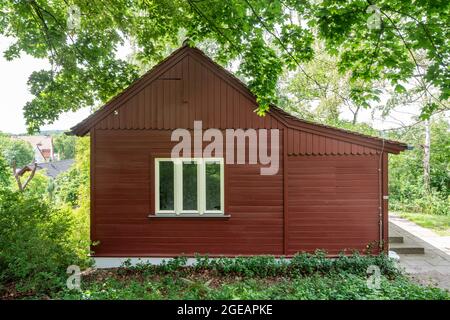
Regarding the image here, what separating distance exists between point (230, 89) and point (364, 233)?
496 centimetres

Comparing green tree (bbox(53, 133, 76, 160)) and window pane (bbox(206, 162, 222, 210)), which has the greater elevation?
green tree (bbox(53, 133, 76, 160))

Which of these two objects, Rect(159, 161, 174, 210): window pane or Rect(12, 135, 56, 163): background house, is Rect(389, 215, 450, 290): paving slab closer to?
Rect(159, 161, 174, 210): window pane

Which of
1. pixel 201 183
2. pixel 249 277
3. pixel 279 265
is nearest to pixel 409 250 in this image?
pixel 279 265

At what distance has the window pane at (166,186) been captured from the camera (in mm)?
7559

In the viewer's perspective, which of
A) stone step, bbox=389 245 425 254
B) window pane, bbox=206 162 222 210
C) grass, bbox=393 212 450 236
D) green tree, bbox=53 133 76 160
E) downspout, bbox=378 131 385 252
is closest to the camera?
downspout, bbox=378 131 385 252

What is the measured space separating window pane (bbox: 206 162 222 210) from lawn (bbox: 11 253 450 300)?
133 centimetres

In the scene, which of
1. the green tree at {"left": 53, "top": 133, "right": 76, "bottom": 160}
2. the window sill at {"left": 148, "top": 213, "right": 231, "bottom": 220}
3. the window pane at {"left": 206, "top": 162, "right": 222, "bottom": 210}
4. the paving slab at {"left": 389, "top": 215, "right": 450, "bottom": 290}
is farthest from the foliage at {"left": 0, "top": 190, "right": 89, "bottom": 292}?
the green tree at {"left": 53, "top": 133, "right": 76, "bottom": 160}

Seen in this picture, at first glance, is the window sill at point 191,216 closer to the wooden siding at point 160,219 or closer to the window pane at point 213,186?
the wooden siding at point 160,219

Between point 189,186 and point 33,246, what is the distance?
349cm

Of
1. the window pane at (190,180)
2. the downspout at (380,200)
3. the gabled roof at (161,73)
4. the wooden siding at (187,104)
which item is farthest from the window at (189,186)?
the downspout at (380,200)

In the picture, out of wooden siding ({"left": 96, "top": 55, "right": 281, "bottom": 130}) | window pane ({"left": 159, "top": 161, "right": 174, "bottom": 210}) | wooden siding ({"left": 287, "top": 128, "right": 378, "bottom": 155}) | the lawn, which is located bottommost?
the lawn

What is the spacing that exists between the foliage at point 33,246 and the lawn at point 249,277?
1.09ft

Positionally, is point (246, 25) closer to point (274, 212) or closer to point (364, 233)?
point (274, 212)

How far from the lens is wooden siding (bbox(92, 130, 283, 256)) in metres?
7.52
